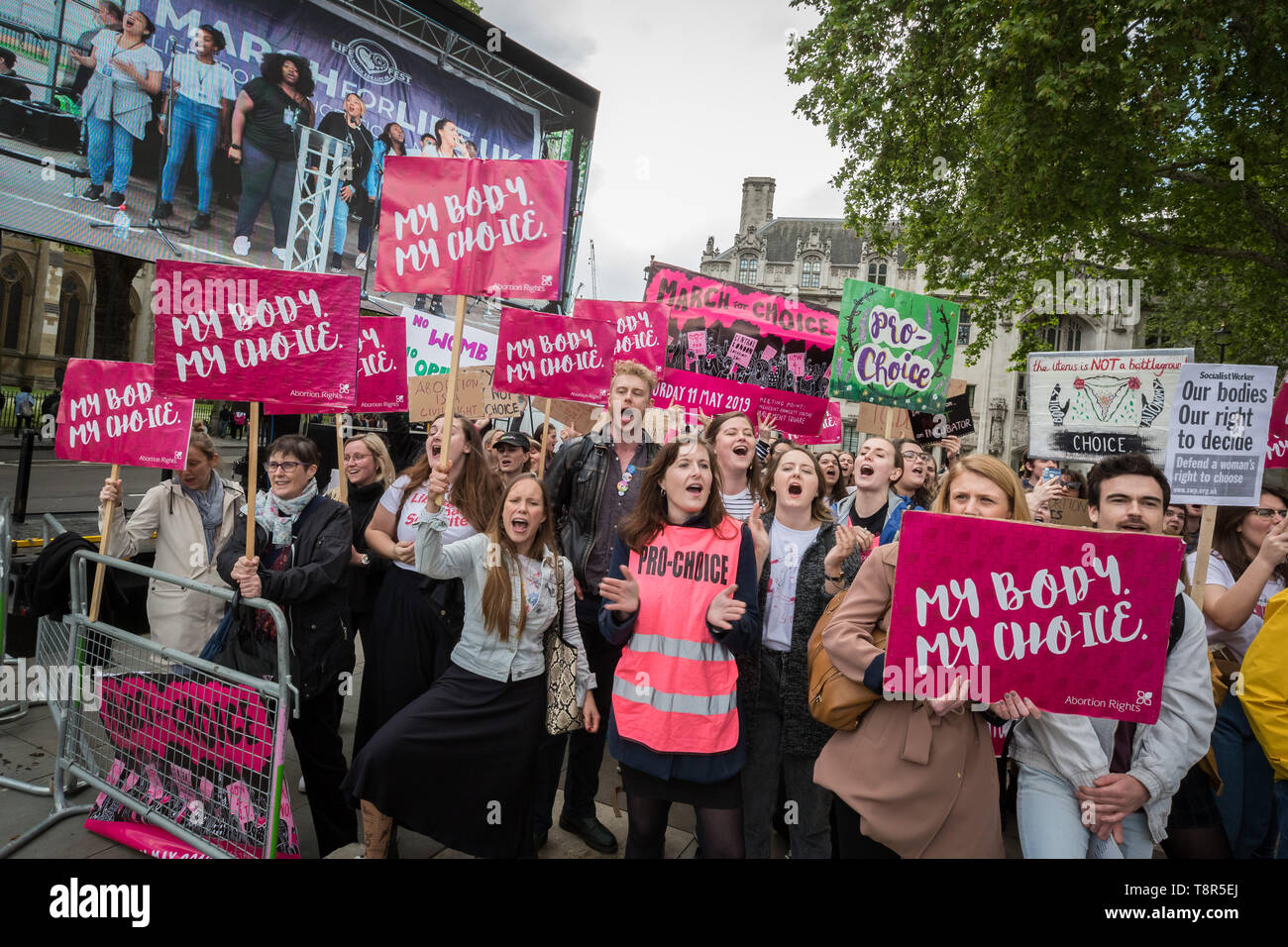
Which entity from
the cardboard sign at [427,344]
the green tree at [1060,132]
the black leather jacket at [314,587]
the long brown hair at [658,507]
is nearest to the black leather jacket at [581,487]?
the long brown hair at [658,507]

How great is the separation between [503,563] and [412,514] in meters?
1.01

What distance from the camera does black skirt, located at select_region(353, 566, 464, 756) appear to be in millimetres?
3523

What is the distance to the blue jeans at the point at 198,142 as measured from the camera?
412 inches

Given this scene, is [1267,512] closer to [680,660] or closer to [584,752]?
[680,660]

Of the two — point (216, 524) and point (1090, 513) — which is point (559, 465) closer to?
point (216, 524)

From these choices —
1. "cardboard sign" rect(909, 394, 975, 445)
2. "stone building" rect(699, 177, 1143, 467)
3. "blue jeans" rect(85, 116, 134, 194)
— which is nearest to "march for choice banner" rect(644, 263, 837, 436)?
"cardboard sign" rect(909, 394, 975, 445)

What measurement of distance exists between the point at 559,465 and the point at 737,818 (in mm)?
2049

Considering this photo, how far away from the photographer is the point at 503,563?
120 inches

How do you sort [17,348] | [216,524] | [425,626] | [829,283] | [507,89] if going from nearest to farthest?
1. [425,626]
2. [216,524]
3. [507,89]
4. [17,348]
5. [829,283]

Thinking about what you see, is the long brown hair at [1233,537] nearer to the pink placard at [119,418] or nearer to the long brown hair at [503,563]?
the long brown hair at [503,563]

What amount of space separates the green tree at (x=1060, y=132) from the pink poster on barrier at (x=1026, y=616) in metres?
8.73

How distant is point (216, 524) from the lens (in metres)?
4.20

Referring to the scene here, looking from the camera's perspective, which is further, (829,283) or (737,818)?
(829,283)
